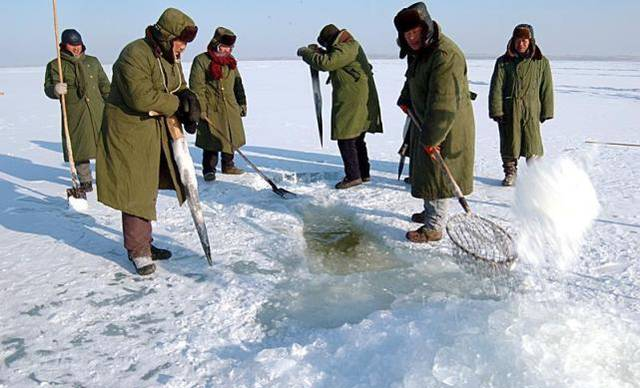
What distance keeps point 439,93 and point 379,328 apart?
1582 mm

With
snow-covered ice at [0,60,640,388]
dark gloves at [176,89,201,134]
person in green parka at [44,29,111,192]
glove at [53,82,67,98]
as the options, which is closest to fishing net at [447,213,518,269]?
snow-covered ice at [0,60,640,388]

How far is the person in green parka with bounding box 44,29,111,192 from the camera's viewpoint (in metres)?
4.88

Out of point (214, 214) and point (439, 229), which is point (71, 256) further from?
point (439, 229)

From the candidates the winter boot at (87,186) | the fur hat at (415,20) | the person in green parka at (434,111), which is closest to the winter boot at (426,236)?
the person in green parka at (434,111)

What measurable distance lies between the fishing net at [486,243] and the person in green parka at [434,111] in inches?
10.8

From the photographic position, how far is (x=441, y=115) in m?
3.18

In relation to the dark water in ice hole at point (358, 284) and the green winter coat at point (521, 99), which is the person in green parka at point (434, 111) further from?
the green winter coat at point (521, 99)

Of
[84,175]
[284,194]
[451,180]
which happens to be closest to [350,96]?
[284,194]

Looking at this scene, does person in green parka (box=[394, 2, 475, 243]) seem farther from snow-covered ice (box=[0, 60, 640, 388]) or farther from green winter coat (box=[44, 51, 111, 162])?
green winter coat (box=[44, 51, 111, 162])

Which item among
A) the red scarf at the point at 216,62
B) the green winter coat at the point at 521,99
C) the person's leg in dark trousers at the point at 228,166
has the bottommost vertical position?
the person's leg in dark trousers at the point at 228,166

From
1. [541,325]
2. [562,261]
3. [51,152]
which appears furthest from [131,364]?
[51,152]

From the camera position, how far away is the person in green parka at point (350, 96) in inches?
186

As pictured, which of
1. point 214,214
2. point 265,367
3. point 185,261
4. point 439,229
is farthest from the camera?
point 214,214

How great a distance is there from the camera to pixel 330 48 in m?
4.68
